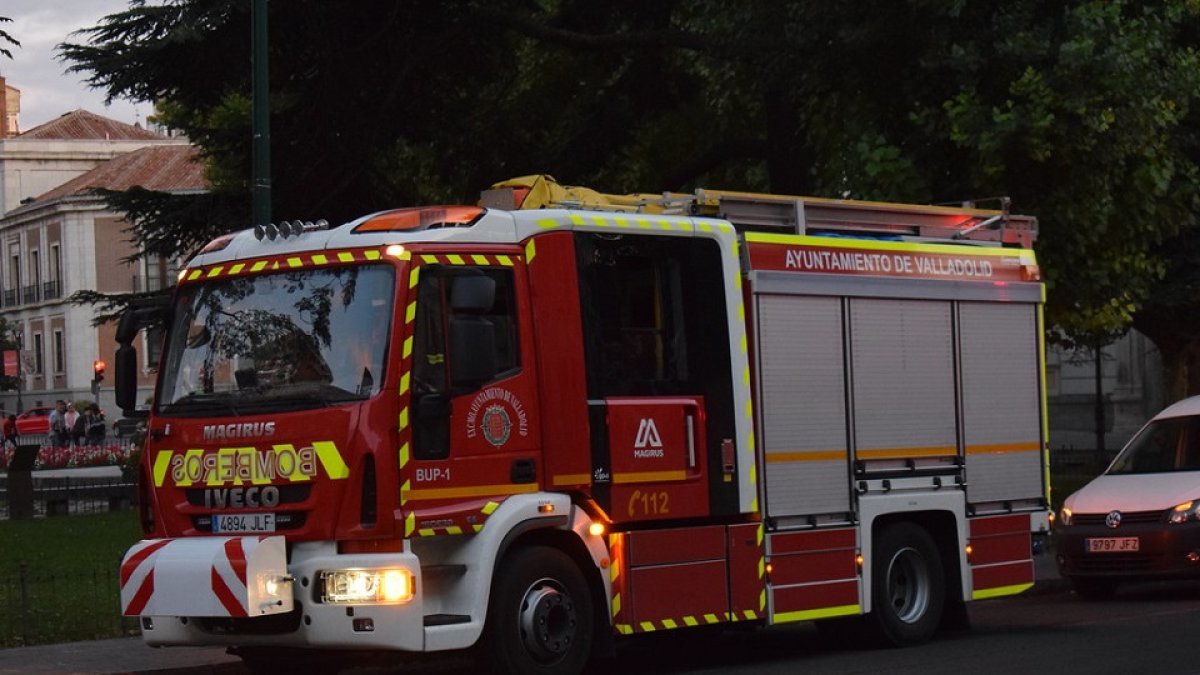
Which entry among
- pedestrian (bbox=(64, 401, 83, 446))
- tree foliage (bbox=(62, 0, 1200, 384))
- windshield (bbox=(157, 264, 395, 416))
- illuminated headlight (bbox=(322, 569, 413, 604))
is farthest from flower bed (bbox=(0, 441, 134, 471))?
illuminated headlight (bbox=(322, 569, 413, 604))

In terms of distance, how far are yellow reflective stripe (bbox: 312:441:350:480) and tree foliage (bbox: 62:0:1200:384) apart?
400 inches

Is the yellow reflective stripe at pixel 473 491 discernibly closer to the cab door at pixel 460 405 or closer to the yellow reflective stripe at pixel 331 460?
the cab door at pixel 460 405

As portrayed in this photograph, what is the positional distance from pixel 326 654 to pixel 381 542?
1.23 m

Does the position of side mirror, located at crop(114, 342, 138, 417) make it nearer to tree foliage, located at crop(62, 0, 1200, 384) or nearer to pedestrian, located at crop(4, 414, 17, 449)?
tree foliage, located at crop(62, 0, 1200, 384)

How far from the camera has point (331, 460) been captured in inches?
465

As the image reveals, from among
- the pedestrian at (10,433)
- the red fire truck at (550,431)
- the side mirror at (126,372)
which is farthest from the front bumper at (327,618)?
the pedestrian at (10,433)

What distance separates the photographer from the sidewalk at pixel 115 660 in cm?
1403

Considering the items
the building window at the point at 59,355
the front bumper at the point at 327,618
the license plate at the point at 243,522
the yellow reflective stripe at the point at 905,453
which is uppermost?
the building window at the point at 59,355

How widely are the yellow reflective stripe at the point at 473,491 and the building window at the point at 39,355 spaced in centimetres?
9044

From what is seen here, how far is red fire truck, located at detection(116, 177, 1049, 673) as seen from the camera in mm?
11906

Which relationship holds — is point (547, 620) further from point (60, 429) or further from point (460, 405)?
point (60, 429)

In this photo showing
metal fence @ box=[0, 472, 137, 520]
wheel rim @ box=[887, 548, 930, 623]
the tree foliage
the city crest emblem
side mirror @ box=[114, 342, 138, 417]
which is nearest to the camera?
the city crest emblem

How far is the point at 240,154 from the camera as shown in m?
27.2

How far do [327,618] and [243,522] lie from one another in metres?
0.80
